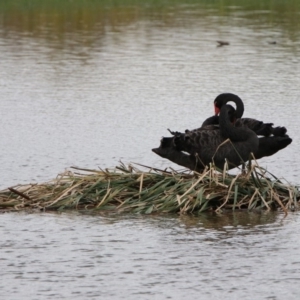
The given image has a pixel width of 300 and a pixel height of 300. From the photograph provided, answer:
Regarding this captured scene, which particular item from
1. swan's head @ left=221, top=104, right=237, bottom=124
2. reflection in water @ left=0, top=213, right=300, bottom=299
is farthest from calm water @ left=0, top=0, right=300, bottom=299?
swan's head @ left=221, top=104, right=237, bottom=124

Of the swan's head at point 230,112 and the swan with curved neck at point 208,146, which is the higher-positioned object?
the swan's head at point 230,112

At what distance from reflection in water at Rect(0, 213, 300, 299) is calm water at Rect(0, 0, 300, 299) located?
1 centimetres

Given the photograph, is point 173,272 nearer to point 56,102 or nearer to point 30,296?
point 30,296

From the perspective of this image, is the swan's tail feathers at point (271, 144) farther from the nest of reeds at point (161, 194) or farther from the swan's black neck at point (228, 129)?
the nest of reeds at point (161, 194)

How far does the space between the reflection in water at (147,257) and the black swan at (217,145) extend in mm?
668

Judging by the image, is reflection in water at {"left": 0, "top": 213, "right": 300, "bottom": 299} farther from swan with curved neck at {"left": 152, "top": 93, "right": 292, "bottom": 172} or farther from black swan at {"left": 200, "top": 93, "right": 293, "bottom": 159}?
black swan at {"left": 200, "top": 93, "right": 293, "bottom": 159}

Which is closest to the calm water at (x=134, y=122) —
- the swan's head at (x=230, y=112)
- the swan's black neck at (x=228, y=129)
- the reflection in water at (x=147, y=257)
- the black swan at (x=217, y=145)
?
the reflection in water at (x=147, y=257)

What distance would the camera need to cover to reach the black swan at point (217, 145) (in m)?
9.56

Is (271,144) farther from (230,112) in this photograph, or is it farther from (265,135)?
(230,112)

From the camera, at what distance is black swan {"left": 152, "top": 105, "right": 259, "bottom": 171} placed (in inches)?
376

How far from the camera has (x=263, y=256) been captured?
25.5ft

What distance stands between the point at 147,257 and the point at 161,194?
1.64 meters

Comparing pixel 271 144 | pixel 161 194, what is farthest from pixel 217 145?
pixel 161 194

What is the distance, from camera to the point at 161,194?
937 centimetres
